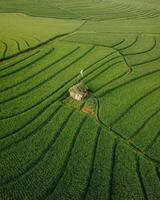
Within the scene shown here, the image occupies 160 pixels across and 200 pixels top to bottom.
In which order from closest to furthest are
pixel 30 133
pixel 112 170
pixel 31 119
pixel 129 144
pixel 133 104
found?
1. pixel 112 170
2. pixel 30 133
3. pixel 129 144
4. pixel 31 119
5. pixel 133 104

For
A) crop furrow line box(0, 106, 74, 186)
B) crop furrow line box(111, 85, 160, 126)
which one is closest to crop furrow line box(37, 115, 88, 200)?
crop furrow line box(0, 106, 74, 186)

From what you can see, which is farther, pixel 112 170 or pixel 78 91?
pixel 78 91

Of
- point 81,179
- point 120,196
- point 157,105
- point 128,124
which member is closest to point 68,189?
point 81,179

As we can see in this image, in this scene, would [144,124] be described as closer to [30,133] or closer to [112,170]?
[112,170]

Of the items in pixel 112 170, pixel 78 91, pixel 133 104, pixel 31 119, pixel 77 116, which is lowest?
pixel 112 170

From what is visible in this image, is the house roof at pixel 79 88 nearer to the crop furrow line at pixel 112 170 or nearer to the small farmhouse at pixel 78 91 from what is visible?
the small farmhouse at pixel 78 91

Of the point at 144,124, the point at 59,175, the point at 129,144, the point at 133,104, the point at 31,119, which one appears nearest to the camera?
the point at 59,175

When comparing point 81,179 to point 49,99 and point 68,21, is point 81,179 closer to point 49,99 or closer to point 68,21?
point 49,99

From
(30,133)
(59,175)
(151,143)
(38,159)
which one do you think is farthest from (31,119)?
(151,143)

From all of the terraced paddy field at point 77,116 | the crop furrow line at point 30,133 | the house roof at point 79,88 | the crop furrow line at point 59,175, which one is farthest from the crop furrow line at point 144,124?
the crop furrow line at point 30,133
